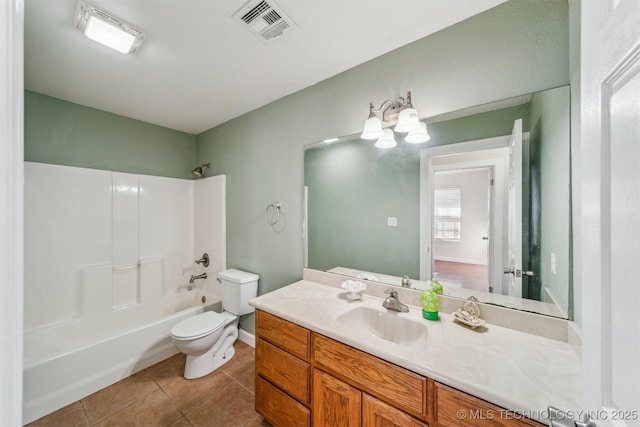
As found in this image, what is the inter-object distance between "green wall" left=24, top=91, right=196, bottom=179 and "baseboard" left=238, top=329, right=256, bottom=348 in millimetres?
2123

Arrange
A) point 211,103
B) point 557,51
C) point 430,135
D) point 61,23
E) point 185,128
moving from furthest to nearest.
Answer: point 185,128 → point 211,103 → point 430,135 → point 61,23 → point 557,51

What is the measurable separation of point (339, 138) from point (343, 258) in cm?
96

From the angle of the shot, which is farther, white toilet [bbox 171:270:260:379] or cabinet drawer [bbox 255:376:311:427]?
white toilet [bbox 171:270:260:379]

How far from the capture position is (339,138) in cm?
180

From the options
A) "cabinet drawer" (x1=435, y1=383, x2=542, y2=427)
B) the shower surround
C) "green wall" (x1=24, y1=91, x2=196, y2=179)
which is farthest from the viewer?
"green wall" (x1=24, y1=91, x2=196, y2=179)

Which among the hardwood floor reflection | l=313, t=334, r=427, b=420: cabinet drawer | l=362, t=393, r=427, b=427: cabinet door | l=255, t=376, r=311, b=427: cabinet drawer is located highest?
the hardwood floor reflection

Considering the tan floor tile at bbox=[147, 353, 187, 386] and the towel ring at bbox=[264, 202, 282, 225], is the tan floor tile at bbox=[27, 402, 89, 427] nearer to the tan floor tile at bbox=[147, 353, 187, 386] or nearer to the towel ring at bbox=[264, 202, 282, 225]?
the tan floor tile at bbox=[147, 353, 187, 386]

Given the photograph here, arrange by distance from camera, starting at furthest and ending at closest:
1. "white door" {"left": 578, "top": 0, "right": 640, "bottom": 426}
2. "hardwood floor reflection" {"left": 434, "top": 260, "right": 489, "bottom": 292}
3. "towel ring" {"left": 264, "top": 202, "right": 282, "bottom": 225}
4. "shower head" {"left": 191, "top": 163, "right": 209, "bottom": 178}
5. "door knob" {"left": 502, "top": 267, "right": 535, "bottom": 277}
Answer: "shower head" {"left": 191, "top": 163, "right": 209, "bottom": 178}
"towel ring" {"left": 264, "top": 202, "right": 282, "bottom": 225}
"hardwood floor reflection" {"left": 434, "top": 260, "right": 489, "bottom": 292}
"door knob" {"left": 502, "top": 267, "right": 535, "bottom": 277}
"white door" {"left": 578, "top": 0, "right": 640, "bottom": 426}

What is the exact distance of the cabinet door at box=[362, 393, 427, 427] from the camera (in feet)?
2.92

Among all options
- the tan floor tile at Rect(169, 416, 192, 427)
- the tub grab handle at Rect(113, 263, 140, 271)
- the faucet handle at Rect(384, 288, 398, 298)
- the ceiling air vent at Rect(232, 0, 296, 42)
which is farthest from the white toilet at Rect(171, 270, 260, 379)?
the ceiling air vent at Rect(232, 0, 296, 42)

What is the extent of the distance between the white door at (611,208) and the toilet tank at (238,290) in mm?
2180

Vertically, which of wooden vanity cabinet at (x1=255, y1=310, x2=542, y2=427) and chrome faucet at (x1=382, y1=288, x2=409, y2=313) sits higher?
chrome faucet at (x1=382, y1=288, x2=409, y2=313)
